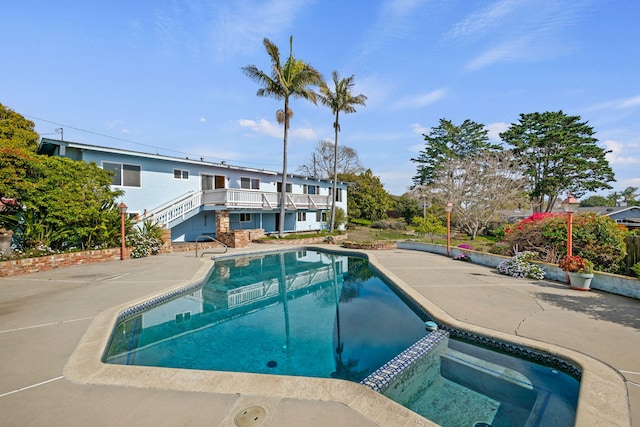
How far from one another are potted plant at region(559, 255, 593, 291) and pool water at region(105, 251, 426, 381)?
197 inches

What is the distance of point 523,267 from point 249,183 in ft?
60.9

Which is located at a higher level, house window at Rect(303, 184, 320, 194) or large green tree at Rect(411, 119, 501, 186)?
large green tree at Rect(411, 119, 501, 186)

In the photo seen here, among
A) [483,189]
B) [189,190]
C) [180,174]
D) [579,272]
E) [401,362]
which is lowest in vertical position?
[401,362]

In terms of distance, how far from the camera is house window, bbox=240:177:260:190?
22328 millimetres

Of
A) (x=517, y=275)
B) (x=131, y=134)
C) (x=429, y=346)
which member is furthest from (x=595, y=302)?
(x=131, y=134)

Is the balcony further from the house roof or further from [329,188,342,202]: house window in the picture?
[329,188,342,202]: house window

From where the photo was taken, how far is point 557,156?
29562 millimetres

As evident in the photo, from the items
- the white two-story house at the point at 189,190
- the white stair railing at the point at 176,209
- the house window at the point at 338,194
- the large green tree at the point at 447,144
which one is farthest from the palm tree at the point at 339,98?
the large green tree at the point at 447,144

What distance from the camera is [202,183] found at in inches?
795

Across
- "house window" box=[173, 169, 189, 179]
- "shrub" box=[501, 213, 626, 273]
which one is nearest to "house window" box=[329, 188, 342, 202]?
"house window" box=[173, 169, 189, 179]

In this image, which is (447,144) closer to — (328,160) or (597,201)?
(328,160)

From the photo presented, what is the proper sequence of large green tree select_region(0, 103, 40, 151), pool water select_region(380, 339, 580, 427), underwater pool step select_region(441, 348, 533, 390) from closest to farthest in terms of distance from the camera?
pool water select_region(380, 339, 580, 427), underwater pool step select_region(441, 348, 533, 390), large green tree select_region(0, 103, 40, 151)

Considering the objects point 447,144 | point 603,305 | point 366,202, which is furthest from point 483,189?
point 447,144

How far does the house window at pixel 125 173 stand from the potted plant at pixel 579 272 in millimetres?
20393
